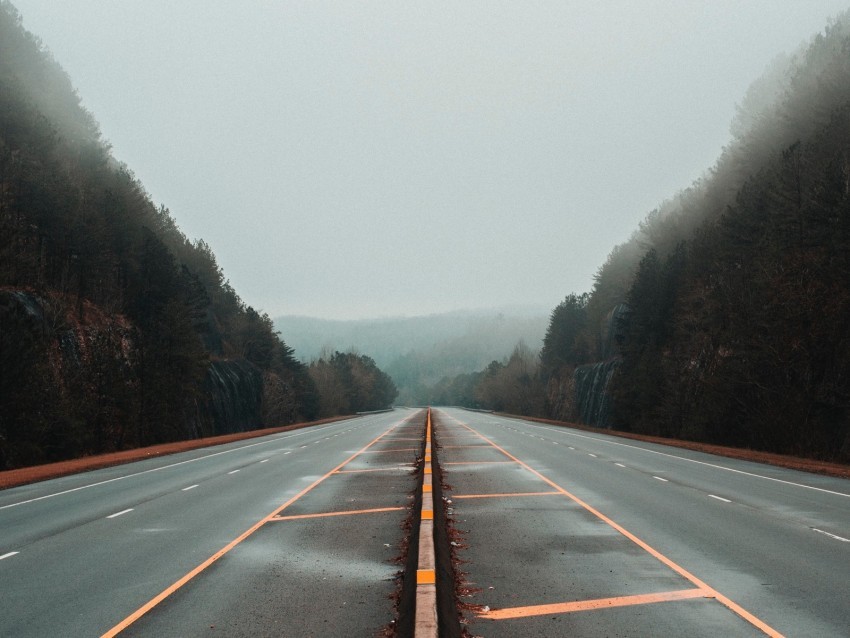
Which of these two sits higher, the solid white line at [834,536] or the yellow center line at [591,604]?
the yellow center line at [591,604]

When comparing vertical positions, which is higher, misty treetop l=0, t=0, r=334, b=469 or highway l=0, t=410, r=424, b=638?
misty treetop l=0, t=0, r=334, b=469

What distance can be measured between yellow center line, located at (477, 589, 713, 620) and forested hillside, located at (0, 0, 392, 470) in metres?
30.3

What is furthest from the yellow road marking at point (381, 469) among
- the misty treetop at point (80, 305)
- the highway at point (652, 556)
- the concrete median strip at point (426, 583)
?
the misty treetop at point (80, 305)

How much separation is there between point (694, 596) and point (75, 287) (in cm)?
5519

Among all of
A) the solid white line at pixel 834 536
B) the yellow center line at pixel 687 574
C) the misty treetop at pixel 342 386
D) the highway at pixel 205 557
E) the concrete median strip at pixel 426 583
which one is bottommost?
the solid white line at pixel 834 536

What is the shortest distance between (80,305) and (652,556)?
1972 inches

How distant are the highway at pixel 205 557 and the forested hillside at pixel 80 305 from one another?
17811 millimetres

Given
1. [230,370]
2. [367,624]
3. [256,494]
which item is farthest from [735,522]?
[230,370]

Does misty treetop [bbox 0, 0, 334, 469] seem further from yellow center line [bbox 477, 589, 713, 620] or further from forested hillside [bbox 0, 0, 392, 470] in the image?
yellow center line [bbox 477, 589, 713, 620]

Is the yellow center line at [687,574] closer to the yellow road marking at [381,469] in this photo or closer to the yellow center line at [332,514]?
the yellow center line at [332,514]

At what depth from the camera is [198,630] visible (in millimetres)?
5977

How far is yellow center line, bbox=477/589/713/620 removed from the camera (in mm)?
6328

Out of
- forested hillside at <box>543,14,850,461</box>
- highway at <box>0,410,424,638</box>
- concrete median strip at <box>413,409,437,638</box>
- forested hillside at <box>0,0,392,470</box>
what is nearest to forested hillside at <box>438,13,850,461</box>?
forested hillside at <box>543,14,850,461</box>

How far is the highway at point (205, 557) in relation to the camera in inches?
248
